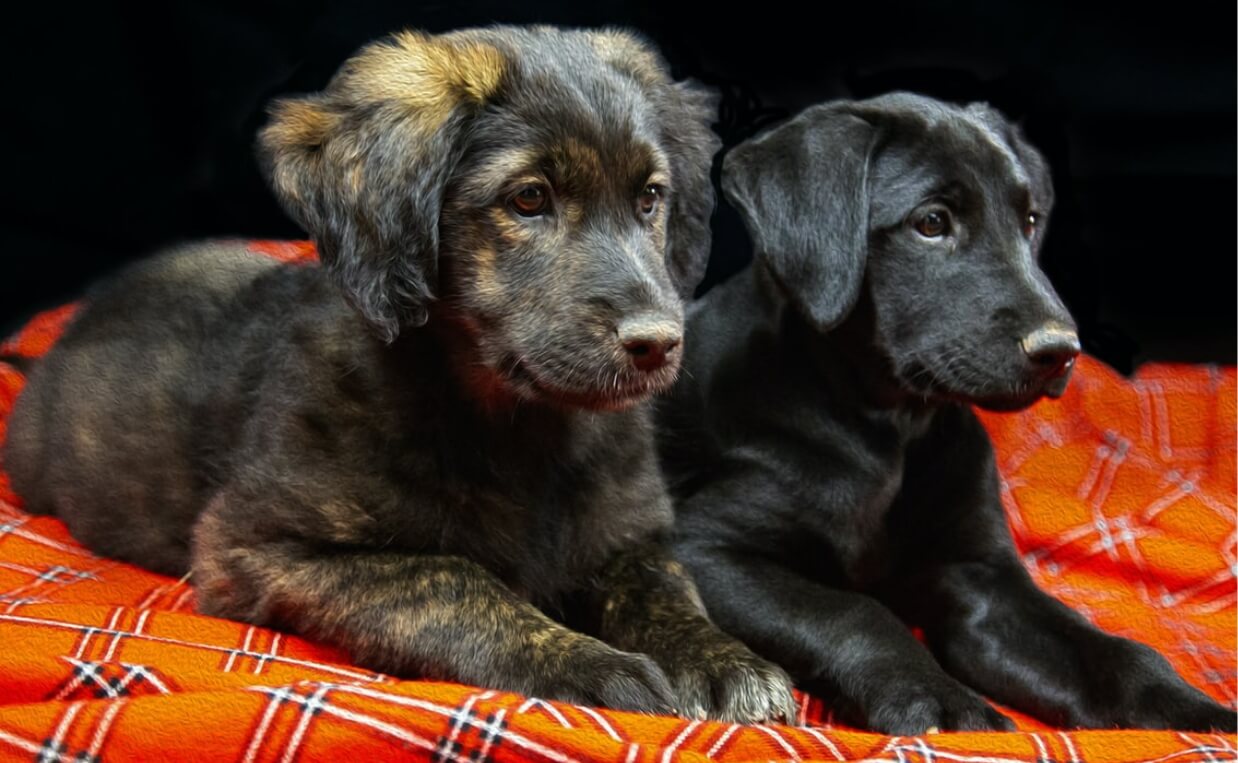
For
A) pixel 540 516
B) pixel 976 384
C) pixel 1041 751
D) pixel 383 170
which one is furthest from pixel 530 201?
pixel 1041 751

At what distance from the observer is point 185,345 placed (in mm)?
3467

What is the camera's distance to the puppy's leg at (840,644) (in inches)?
104

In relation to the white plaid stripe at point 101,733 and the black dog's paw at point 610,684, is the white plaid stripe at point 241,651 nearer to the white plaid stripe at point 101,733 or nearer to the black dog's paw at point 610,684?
the white plaid stripe at point 101,733

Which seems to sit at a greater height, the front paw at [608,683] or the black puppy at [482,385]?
the black puppy at [482,385]

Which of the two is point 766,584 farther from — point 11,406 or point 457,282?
point 11,406

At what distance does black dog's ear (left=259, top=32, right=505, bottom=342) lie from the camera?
101 inches

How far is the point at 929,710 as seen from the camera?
2611 millimetres

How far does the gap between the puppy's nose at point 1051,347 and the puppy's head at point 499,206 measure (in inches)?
30.0

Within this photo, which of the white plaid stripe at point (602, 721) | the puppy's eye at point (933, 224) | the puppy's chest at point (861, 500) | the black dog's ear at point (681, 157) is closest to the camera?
the white plaid stripe at point (602, 721)

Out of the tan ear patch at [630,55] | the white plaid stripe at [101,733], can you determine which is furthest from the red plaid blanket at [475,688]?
the tan ear patch at [630,55]

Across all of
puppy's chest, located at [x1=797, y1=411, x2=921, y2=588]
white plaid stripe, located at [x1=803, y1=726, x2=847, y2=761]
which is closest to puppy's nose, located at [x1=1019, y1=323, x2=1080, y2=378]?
puppy's chest, located at [x1=797, y1=411, x2=921, y2=588]

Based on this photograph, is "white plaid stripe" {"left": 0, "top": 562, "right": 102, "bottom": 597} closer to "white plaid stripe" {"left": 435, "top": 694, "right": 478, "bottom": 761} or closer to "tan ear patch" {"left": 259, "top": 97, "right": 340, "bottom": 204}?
"tan ear patch" {"left": 259, "top": 97, "right": 340, "bottom": 204}

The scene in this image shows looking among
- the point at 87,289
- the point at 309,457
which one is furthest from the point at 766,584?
the point at 87,289

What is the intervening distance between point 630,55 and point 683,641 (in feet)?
4.10
